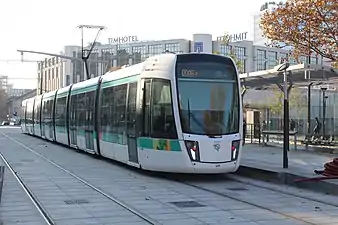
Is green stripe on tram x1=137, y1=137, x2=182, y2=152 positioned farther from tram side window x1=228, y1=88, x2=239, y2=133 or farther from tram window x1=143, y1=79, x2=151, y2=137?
tram side window x1=228, y1=88, x2=239, y2=133

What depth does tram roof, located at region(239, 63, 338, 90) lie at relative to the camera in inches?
837

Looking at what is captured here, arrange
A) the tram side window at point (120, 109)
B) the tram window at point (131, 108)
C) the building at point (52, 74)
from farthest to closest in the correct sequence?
1. the building at point (52, 74)
2. the tram side window at point (120, 109)
3. the tram window at point (131, 108)

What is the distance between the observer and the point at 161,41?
413 ft

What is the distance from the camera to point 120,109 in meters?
19.0

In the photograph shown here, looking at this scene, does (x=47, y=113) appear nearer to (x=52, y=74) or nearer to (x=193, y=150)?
(x=193, y=150)

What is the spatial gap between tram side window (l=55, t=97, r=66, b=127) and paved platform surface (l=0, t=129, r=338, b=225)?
12063mm

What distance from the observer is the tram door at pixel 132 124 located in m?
17.2

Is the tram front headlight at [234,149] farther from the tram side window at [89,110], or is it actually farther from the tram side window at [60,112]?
the tram side window at [60,112]

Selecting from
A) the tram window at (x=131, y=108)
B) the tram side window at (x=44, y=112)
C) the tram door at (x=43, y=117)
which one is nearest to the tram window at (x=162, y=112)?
the tram window at (x=131, y=108)

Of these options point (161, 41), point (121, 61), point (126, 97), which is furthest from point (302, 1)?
point (161, 41)

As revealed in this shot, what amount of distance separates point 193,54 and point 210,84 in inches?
40.3

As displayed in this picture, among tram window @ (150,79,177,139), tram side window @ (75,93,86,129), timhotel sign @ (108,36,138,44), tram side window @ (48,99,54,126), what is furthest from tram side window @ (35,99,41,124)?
timhotel sign @ (108,36,138,44)

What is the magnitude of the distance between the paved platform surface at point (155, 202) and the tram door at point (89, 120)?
16.3ft

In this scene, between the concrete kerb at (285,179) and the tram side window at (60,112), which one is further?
the tram side window at (60,112)
